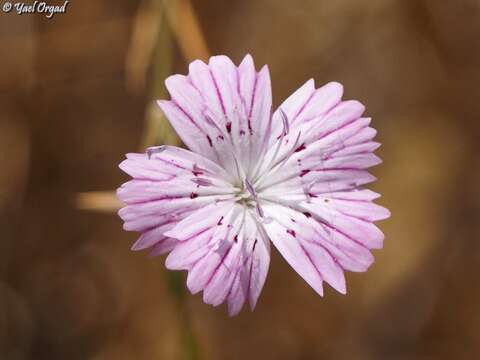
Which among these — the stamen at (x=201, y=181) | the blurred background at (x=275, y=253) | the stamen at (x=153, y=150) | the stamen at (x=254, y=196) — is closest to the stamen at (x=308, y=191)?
the stamen at (x=254, y=196)

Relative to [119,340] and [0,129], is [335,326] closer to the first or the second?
[119,340]

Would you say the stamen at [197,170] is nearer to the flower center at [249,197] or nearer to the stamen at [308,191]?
the flower center at [249,197]

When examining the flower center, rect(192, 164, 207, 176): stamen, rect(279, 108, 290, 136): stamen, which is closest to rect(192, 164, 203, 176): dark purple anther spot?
rect(192, 164, 207, 176): stamen

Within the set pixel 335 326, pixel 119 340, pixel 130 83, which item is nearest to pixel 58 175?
pixel 130 83

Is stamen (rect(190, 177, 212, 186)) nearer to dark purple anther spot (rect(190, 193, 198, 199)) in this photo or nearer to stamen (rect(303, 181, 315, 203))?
dark purple anther spot (rect(190, 193, 198, 199))

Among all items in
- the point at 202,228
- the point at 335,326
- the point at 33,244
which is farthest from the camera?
the point at 335,326

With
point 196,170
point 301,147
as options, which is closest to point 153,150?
point 196,170
